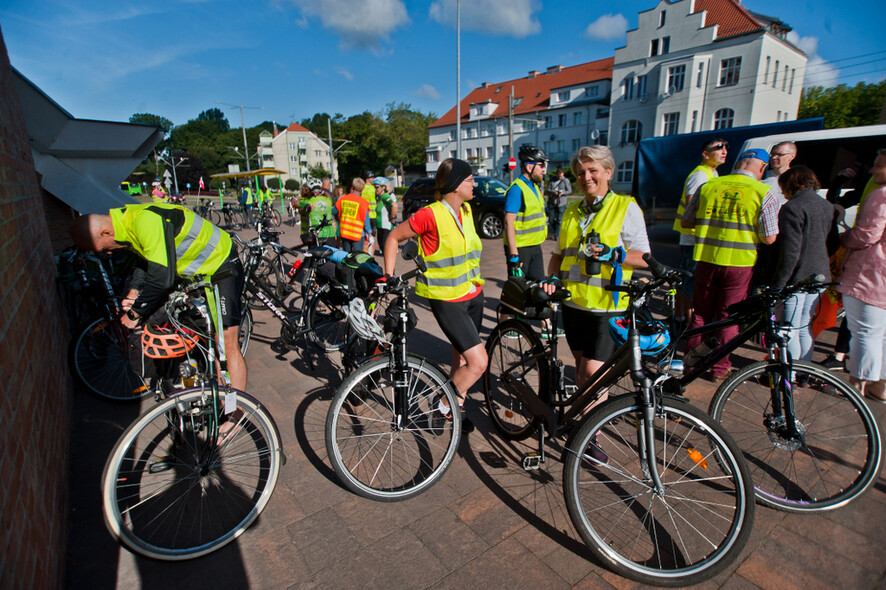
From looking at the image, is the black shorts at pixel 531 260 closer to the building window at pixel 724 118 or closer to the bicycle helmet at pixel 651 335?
the bicycle helmet at pixel 651 335

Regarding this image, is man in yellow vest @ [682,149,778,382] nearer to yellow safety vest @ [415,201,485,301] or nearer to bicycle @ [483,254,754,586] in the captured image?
bicycle @ [483,254,754,586]

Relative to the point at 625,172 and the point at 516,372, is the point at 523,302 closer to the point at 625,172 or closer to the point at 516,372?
the point at 516,372

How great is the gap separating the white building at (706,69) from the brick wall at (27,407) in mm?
35494

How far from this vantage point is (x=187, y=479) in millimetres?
2768

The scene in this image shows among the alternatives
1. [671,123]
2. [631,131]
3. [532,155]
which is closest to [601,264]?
[532,155]

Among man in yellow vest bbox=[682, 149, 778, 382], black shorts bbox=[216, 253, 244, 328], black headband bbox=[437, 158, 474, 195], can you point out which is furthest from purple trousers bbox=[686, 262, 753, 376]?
black shorts bbox=[216, 253, 244, 328]

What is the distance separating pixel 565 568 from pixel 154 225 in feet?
9.77

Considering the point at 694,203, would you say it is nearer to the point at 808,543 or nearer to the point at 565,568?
the point at 808,543

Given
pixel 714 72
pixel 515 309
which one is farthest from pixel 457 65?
pixel 714 72

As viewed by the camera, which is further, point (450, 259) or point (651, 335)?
point (450, 259)

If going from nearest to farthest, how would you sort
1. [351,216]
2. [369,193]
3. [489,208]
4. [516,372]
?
[516,372], [351,216], [369,193], [489,208]

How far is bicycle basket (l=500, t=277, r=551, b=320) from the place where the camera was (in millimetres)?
2829

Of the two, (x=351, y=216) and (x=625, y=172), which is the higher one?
(x=625, y=172)

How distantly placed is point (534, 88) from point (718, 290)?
6104cm
